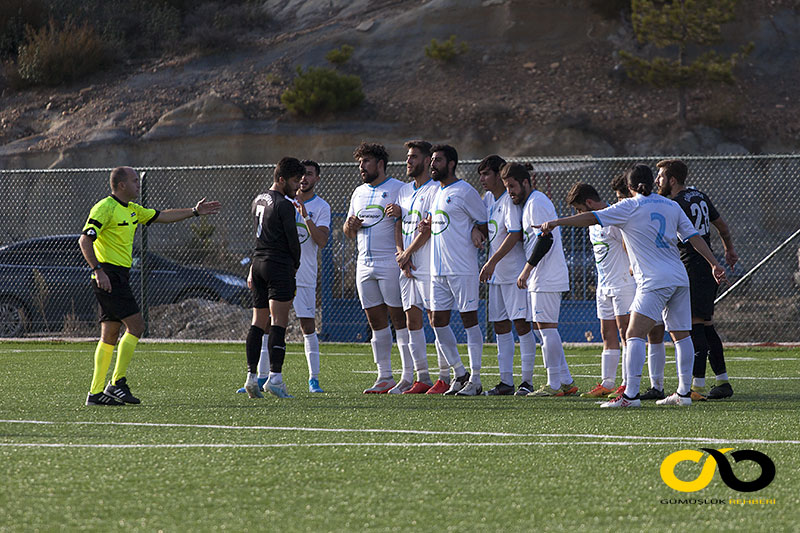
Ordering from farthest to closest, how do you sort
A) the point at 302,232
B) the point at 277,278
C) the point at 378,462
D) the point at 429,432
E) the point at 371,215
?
the point at 302,232
the point at 371,215
the point at 277,278
the point at 429,432
the point at 378,462

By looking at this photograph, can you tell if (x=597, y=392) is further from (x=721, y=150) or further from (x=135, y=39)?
(x=135, y=39)

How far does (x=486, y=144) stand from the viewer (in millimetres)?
34312

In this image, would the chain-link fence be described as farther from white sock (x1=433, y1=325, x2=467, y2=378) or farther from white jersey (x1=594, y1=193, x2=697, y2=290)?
white jersey (x1=594, y1=193, x2=697, y2=290)

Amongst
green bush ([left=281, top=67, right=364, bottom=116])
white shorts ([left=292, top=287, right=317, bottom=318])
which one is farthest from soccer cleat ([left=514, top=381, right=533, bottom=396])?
green bush ([left=281, top=67, right=364, bottom=116])

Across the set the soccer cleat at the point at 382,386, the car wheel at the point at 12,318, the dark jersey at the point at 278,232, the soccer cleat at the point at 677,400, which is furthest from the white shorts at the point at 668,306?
the car wheel at the point at 12,318

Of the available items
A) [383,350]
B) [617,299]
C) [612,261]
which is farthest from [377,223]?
[617,299]

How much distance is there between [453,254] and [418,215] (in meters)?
0.50

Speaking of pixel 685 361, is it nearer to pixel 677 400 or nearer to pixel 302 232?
pixel 677 400

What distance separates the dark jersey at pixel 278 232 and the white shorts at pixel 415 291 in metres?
1.19

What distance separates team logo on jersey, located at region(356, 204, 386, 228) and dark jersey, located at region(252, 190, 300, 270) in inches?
44.2

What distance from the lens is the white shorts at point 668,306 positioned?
7965mm

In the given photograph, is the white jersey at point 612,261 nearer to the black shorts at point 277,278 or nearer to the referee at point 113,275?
the black shorts at point 277,278

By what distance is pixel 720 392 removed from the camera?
352 inches

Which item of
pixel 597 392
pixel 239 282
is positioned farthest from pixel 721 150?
pixel 597 392
